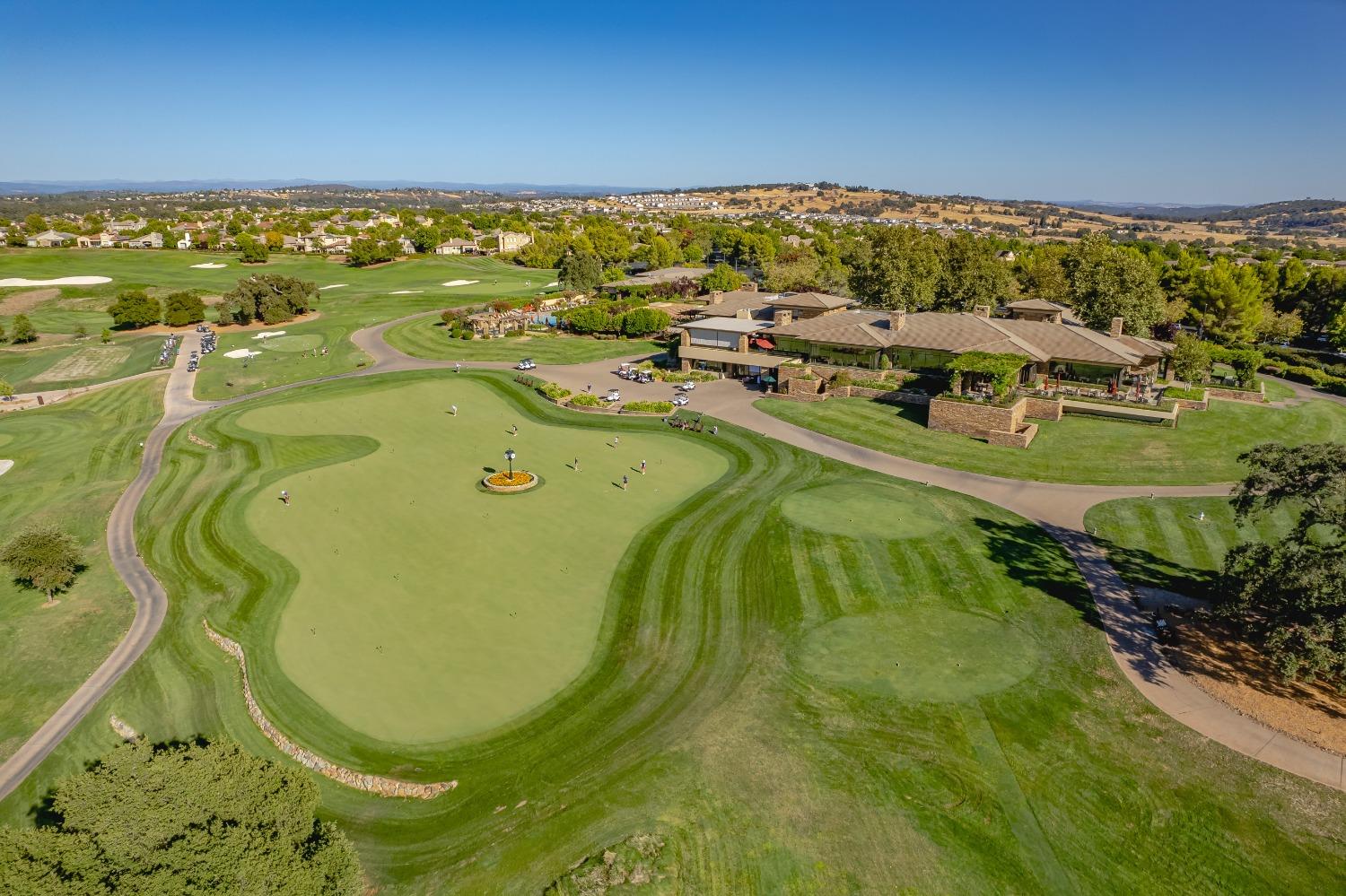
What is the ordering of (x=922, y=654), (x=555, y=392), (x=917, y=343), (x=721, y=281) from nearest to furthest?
1. (x=922, y=654)
2. (x=555, y=392)
3. (x=917, y=343)
4. (x=721, y=281)

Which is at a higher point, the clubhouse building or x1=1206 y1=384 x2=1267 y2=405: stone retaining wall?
the clubhouse building

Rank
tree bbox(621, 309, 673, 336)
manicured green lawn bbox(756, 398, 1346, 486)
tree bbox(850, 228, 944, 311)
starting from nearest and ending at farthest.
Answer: manicured green lawn bbox(756, 398, 1346, 486) < tree bbox(850, 228, 944, 311) < tree bbox(621, 309, 673, 336)

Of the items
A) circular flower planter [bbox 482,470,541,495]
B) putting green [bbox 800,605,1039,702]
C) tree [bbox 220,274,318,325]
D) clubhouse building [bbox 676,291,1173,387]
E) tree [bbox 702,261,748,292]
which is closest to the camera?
putting green [bbox 800,605,1039,702]

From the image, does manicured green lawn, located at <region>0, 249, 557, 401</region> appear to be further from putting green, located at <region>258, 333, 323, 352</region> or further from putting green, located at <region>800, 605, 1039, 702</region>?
putting green, located at <region>800, 605, 1039, 702</region>

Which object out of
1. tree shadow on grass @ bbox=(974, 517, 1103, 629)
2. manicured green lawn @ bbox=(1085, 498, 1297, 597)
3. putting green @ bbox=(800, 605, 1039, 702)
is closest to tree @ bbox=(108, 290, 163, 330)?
putting green @ bbox=(800, 605, 1039, 702)

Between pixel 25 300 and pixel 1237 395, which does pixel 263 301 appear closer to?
pixel 25 300

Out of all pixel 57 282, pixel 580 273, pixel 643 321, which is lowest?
pixel 57 282

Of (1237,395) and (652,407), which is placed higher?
(1237,395)

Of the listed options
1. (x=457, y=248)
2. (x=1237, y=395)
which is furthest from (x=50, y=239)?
(x=1237, y=395)
